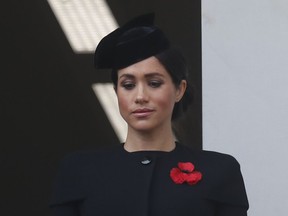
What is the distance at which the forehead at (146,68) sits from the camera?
2189 millimetres

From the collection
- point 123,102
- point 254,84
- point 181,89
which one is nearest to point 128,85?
point 123,102

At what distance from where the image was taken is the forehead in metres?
2.19

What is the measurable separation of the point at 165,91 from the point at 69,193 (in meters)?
0.34

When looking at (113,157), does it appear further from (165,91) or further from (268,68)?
(268,68)

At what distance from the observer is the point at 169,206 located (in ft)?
7.04

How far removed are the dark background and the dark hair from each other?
47.9 inches

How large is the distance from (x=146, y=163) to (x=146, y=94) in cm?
17

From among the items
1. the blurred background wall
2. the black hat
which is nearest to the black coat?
the black hat

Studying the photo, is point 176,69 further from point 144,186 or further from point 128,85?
point 144,186

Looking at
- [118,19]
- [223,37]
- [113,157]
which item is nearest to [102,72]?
[118,19]

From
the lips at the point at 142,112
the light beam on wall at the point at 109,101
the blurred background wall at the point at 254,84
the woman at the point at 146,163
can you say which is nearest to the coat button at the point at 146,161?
the woman at the point at 146,163

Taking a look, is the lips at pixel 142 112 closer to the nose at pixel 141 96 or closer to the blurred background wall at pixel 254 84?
the nose at pixel 141 96

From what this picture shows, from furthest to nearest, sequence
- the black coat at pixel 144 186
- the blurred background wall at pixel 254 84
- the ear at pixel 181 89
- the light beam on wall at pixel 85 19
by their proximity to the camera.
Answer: the light beam on wall at pixel 85 19 < the blurred background wall at pixel 254 84 < the ear at pixel 181 89 < the black coat at pixel 144 186

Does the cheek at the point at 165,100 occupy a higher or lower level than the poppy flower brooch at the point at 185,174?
higher
